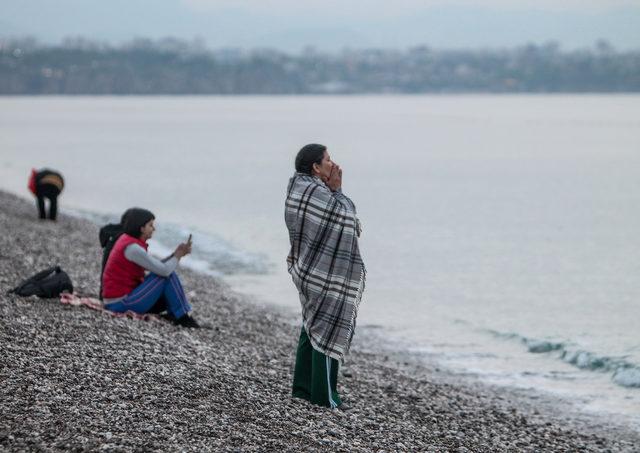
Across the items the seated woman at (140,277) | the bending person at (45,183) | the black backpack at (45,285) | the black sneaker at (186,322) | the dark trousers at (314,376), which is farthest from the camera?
the bending person at (45,183)

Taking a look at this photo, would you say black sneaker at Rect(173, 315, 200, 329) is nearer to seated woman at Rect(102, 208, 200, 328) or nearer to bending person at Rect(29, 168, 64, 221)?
seated woman at Rect(102, 208, 200, 328)

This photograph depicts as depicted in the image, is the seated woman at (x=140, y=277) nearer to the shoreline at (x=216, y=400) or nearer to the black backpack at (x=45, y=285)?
the shoreline at (x=216, y=400)

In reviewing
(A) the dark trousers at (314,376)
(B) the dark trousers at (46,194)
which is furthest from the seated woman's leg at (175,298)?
(B) the dark trousers at (46,194)

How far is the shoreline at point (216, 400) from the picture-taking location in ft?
21.3

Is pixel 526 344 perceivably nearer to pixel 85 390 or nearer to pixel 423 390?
pixel 423 390

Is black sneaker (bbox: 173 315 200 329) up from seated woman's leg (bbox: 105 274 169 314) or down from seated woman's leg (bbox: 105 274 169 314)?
down

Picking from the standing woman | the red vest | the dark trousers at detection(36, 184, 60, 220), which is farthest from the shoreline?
the dark trousers at detection(36, 184, 60, 220)

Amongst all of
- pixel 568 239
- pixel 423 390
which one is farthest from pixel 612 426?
pixel 568 239

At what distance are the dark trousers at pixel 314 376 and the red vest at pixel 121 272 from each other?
2782 millimetres

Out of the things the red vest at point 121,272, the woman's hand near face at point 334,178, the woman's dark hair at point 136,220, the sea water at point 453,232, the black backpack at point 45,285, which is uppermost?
the woman's hand near face at point 334,178

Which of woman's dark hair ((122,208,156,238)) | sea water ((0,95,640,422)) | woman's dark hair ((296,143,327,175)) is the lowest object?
sea water ((0,95,640,422))

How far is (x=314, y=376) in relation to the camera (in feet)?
25.1

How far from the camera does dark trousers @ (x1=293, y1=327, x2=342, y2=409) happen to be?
299 inches

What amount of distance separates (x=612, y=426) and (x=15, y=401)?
672 centimetres
